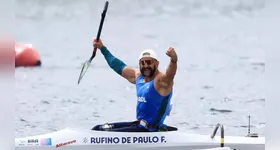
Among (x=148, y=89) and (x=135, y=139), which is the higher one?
(x=148, y=89)

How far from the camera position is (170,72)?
395 centimetres

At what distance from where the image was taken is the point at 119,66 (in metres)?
4.00

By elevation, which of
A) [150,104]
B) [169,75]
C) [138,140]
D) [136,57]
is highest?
[136,57]

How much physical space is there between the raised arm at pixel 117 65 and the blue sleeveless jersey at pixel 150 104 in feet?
0.15

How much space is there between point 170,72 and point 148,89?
16 cm

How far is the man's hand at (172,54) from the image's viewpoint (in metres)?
3.96

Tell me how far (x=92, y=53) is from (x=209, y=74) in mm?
712

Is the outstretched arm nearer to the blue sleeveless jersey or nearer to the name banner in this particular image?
the blue sleeveless jersey

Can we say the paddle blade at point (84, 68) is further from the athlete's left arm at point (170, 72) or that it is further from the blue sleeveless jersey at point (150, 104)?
the athlete's left arm at point (170, 72)

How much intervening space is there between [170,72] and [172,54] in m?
0.11

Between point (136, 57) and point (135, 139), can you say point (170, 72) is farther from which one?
point (135, 139)

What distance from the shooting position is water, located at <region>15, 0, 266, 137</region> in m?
3.98

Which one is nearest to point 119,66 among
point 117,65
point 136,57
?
point 117,65

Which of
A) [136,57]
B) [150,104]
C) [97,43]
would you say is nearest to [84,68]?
[97,43]
